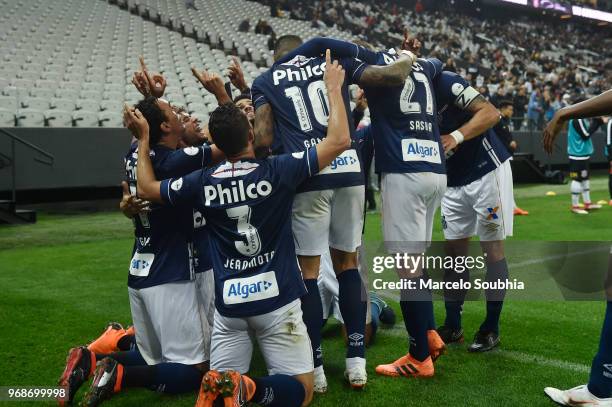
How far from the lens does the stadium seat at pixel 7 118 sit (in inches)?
460

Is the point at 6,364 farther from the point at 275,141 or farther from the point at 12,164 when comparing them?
the point at 12,164

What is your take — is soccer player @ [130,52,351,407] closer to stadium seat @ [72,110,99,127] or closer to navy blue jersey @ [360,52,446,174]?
navy blue jersey @ [360,52,446,174]

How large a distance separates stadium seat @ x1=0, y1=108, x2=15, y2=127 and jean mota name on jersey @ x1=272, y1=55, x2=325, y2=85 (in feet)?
33.1

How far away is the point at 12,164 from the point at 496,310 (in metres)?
9.02

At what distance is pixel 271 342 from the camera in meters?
2.84

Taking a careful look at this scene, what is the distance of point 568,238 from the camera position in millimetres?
Result: 8336

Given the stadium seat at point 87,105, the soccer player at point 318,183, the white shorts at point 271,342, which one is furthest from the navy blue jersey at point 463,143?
the stadium seat at point 87,105

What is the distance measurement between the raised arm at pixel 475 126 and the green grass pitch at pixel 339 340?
141cm

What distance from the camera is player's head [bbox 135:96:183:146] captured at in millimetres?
3309

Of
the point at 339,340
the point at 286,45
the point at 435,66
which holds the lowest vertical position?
the point at 339,340

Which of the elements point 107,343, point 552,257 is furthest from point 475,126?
point 552,257

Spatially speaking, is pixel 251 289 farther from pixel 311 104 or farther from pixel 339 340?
pixel 339 340

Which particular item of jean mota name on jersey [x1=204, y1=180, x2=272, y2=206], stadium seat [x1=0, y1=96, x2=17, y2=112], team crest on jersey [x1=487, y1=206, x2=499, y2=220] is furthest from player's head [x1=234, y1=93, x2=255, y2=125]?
stadium seat [x1=0, y1=96, x2=17, y2=112]

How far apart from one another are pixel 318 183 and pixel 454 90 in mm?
1273
